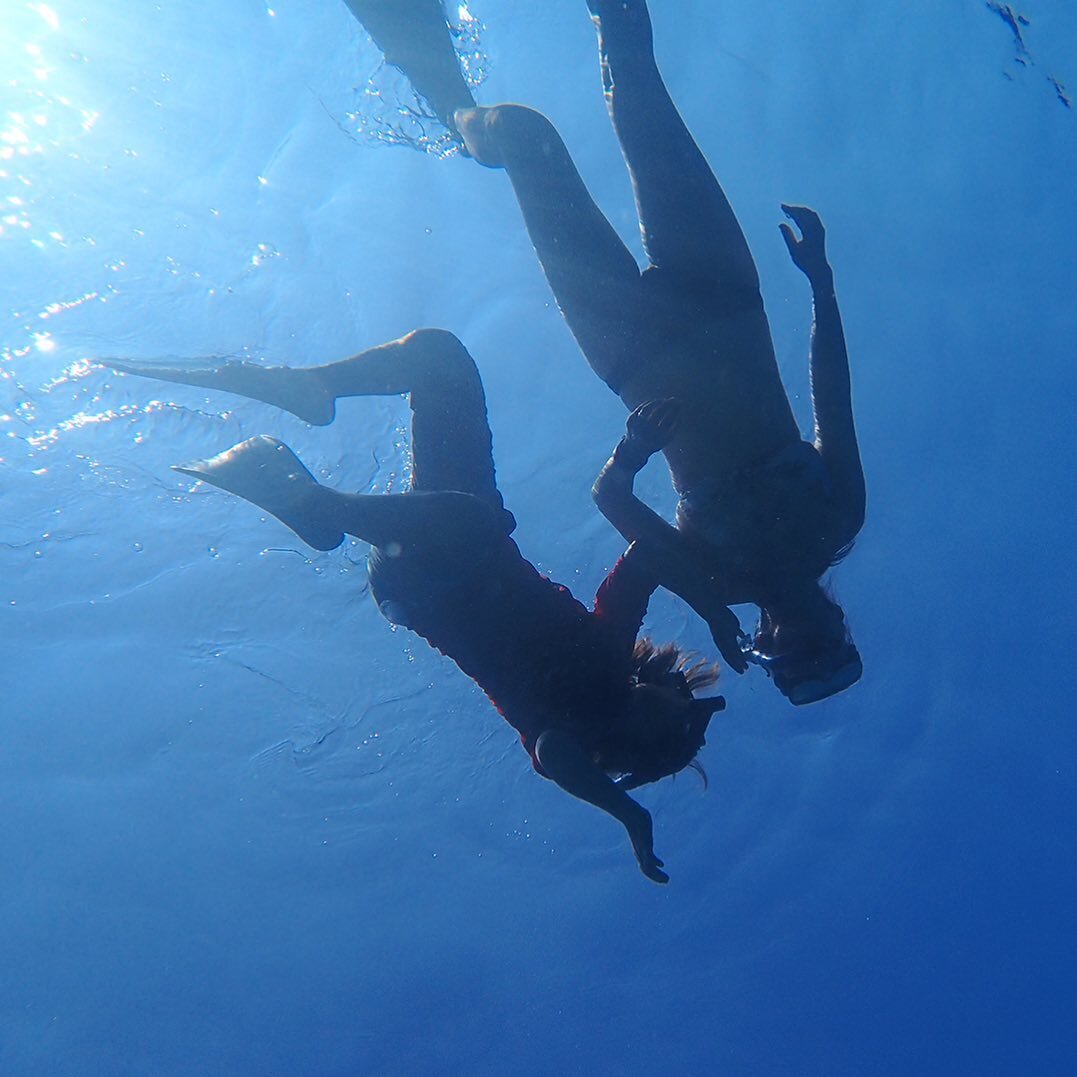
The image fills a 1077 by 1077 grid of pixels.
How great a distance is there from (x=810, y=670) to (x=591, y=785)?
174 cm

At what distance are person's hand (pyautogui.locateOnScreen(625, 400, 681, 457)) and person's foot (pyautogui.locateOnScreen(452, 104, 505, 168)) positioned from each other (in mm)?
2032

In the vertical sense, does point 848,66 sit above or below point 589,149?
above

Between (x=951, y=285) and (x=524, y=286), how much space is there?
653cm

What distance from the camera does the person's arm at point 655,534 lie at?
4.00 metres

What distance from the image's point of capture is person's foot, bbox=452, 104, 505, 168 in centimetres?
472

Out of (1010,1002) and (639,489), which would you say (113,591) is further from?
(1010,1002)

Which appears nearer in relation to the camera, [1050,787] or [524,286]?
[524,286]

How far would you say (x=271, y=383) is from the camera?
465 centimetres

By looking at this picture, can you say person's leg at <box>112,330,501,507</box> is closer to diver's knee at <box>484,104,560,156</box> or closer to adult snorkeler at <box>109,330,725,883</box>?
adult snorkeler at <box>109,330,725,883</box>

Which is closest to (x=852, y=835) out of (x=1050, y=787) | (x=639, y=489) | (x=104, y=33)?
(x=1050, y=787)

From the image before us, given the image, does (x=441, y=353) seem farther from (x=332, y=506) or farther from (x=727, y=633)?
(x=727, y=633)

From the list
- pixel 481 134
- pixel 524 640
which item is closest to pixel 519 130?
pixel 481 134

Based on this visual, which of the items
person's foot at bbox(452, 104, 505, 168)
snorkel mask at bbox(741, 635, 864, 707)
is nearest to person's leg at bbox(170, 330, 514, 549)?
person's foot at bbox(452, 104, 505, 168)

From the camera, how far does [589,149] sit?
920 centimetres
